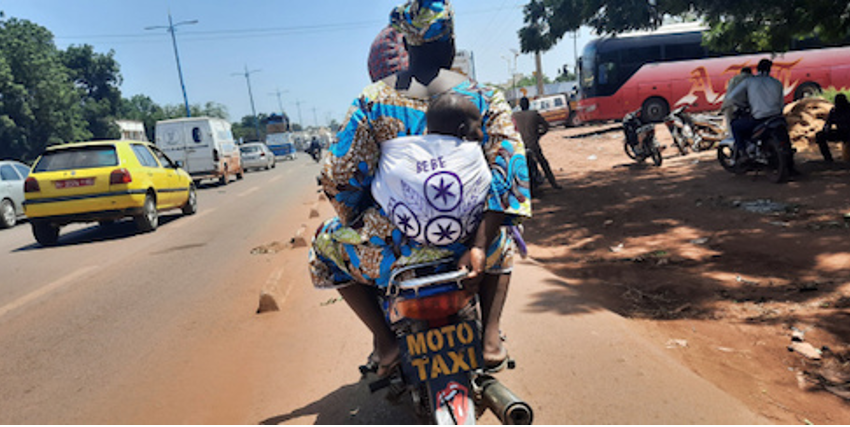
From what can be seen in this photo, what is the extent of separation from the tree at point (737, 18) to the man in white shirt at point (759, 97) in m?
0.85

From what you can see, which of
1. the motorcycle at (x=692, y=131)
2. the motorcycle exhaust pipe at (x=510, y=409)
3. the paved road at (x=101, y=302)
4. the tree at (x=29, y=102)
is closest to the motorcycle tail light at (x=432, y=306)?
the motorcycle exhaust pipe at (x=510, y=409)

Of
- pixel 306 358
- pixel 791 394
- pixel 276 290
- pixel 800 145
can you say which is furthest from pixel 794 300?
pixel 800 145

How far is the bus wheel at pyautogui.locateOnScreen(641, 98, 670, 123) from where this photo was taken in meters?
25.0

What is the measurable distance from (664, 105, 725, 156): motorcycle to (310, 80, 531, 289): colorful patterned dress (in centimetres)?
1377

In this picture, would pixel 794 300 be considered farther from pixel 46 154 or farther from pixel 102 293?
pixel 46 154

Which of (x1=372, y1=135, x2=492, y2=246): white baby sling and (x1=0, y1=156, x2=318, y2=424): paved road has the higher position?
(x1=372, y1=135, x2=492, y2=246): white baby sling

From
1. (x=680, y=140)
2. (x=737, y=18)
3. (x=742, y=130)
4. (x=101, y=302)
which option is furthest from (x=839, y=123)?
(x=101, y=302)

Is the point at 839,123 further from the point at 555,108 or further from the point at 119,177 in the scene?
the point at 555,108

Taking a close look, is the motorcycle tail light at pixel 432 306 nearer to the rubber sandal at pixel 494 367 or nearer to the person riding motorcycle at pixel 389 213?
the person riding motorcycle at pixel 389 213

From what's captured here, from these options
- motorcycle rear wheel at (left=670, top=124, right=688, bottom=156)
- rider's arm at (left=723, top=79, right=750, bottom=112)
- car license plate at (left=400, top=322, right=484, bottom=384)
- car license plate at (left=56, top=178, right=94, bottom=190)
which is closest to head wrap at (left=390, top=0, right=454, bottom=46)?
car license plate at (left=400, top=322, right=484, bottom=384)

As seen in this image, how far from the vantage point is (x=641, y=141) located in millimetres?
13375

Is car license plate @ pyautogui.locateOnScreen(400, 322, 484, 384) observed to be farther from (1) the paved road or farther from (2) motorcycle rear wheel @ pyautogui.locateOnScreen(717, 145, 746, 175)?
(2) motorcycle rear wheel @ pyautogui.locateOnScreen(717, 145, 746, 175)

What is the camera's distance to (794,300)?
4.40 meters

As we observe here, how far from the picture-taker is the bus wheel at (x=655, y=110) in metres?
25.0
